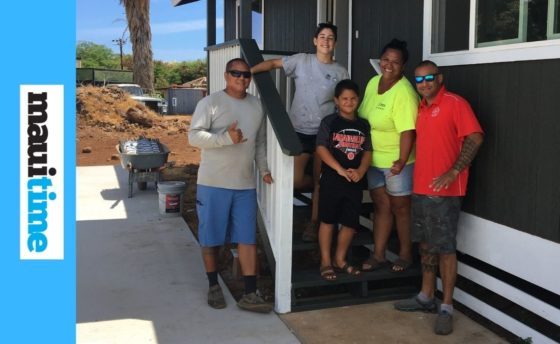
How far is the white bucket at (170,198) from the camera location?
6.98 m

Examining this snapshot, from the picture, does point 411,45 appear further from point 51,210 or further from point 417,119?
point 51,210

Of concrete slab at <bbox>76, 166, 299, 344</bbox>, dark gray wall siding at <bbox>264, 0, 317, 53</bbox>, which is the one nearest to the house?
concrete slab at <bbox>76, 166, 299, 344</bbox>

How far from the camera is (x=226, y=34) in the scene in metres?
11.3

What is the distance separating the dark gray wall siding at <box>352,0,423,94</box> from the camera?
4.86m

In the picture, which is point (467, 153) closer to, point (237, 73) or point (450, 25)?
point (450, 25)

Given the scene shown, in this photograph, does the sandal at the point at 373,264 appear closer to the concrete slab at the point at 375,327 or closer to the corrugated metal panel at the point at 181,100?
the concrete slab at the point at 375,327

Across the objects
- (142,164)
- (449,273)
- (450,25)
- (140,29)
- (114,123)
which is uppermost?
(140,29)

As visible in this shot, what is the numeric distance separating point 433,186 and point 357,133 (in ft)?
Answer: 2.12

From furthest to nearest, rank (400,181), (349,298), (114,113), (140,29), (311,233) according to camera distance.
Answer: (140,29) → (114,113) → (311,233) → (349,298) → (400,181)

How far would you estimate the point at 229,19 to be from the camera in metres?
11.1

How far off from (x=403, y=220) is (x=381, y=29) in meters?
2.21

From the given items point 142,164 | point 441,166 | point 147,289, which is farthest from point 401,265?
point 142,164

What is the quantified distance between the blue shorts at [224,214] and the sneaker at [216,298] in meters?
0.35

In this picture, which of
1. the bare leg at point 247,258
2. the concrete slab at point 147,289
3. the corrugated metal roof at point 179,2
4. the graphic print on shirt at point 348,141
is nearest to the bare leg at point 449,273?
the graphic print on shirt at point 348,141
